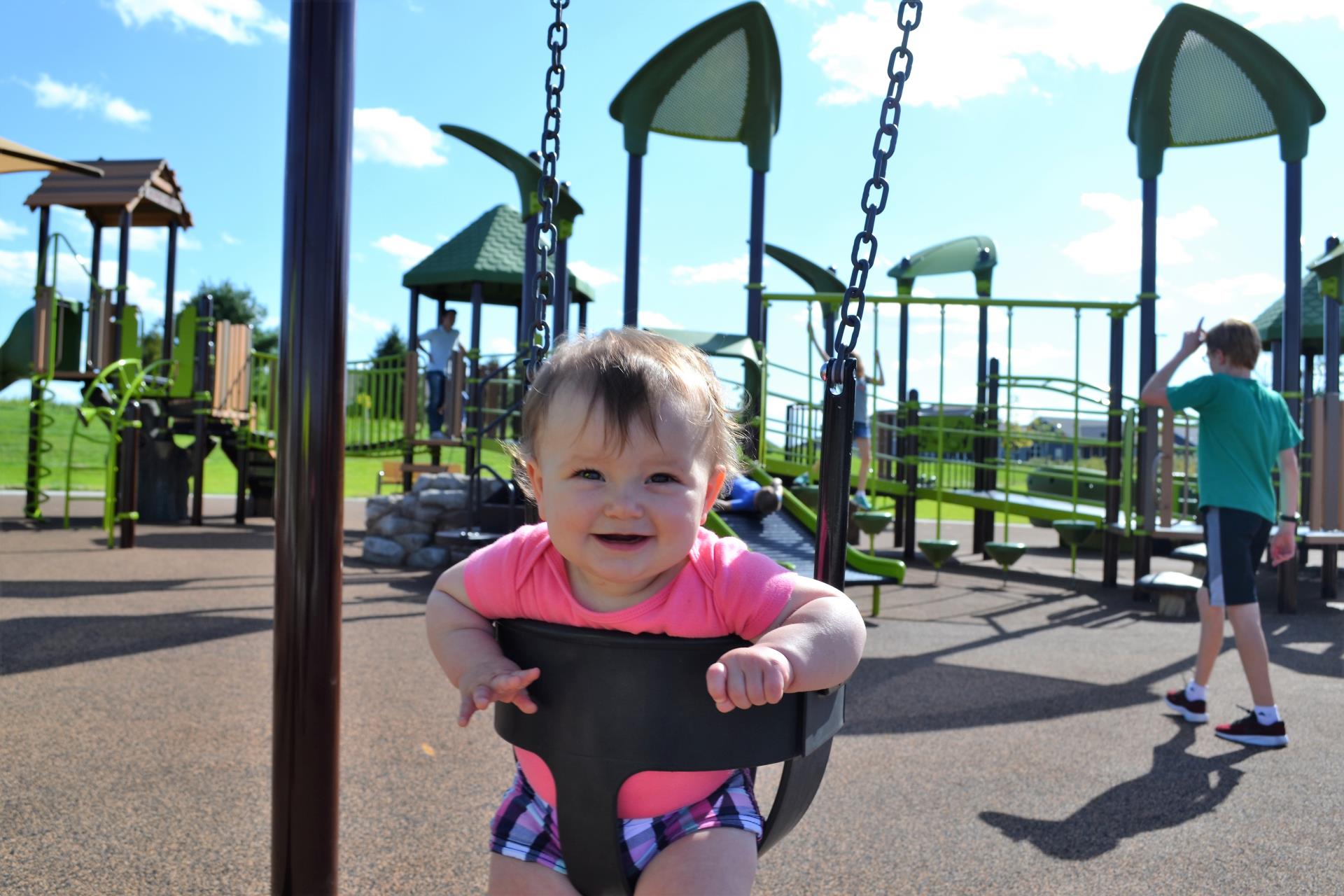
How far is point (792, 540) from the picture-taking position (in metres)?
6.86

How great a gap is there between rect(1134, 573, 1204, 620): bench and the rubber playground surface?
948 mm

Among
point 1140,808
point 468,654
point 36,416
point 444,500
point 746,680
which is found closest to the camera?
point 746,680

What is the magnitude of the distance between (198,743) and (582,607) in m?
2.52

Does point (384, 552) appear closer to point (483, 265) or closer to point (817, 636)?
point (817, 636)

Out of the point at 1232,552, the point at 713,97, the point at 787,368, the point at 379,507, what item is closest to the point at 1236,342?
the point at 1232,552

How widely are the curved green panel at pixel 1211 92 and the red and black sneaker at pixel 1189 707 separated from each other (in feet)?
19.4

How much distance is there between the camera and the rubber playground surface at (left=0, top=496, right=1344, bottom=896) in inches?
97.3

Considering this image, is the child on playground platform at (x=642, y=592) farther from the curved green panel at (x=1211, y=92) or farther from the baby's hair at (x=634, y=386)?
the curved green panel at (x=1211, y=92)

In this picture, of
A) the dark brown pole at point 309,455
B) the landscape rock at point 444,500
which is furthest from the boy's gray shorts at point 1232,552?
the landscape rock at point 444,500

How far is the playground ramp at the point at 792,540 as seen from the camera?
633cm

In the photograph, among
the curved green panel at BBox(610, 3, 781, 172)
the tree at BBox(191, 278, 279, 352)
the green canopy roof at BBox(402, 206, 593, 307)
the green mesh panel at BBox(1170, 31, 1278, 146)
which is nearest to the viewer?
the green mesh panel at BBox(1170, 31, 1278, 146)

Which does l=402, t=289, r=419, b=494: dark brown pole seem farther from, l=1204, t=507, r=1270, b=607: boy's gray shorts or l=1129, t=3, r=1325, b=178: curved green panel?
l=1204, t=507, r=1270, b=607: boy's gray shorts

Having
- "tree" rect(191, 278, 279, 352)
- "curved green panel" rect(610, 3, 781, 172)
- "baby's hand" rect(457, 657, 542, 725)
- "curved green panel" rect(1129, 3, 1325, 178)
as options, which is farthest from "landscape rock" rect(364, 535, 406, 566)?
"tree" rect(191, 278, 279, 352)

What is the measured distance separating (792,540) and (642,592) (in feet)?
17.8
